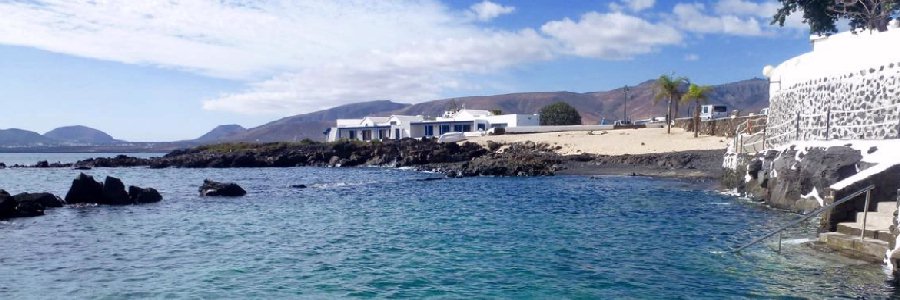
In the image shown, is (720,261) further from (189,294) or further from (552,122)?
(552,122)

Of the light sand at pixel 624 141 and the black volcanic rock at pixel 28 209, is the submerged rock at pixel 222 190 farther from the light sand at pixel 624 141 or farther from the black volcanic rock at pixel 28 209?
the light sand at pixel 624 141

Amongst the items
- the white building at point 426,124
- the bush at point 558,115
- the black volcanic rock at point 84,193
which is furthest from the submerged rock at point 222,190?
the bush at point 558,115

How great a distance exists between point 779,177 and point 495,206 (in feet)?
33.6

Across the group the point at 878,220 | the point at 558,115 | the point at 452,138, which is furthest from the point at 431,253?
the point at 558,115

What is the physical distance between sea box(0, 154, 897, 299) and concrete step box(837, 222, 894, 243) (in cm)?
65

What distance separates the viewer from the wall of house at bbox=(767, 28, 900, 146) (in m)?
20.4

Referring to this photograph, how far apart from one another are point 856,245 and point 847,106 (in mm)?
10876

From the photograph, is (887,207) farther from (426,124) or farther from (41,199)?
(426,124)

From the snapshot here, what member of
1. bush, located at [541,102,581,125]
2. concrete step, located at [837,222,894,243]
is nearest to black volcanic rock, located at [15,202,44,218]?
concrete step, located at [837,222,894,243]

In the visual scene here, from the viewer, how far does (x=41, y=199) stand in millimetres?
28922

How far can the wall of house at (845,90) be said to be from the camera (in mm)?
20375

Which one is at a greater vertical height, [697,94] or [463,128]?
[697,94]

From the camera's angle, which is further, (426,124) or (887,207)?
(426,124)

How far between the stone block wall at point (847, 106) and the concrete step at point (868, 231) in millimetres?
6027
